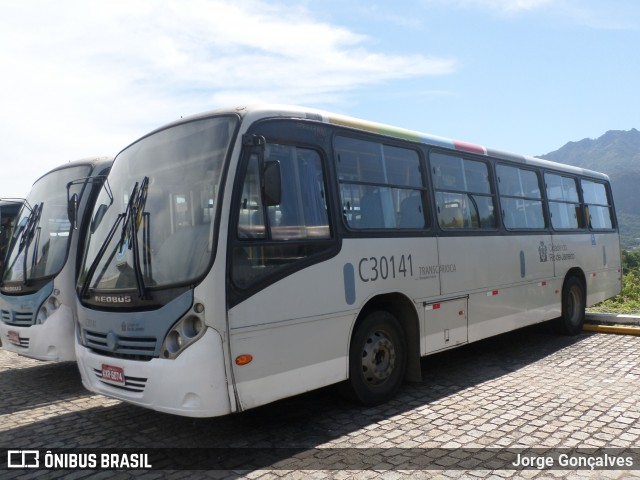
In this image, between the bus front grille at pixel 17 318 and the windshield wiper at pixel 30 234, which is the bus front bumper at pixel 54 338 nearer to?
the bus front grille at pixel 17 318

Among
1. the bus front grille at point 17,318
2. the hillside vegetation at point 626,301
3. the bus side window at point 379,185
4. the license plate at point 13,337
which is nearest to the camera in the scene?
the bus side window at point 379,185

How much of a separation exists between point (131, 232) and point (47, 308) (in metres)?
3.09

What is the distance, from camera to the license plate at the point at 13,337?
7.50 metres

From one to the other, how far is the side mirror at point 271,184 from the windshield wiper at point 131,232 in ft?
→ 3.89

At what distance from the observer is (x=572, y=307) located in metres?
10.1

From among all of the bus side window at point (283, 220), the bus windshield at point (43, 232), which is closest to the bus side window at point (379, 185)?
the bus side window at point (283, 220)

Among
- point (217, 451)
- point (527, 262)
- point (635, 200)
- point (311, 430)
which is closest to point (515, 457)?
point (311, 430)

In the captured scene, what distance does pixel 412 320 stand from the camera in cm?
644

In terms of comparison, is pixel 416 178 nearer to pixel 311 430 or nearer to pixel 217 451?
pixel 311 430

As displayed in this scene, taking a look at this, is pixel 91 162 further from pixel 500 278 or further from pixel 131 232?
pixel 500 278

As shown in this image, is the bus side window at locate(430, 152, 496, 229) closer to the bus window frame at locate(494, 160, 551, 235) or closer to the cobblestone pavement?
the bus window frame at locate(494, 160, 551, 235)

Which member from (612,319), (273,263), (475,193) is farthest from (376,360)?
(612,319)

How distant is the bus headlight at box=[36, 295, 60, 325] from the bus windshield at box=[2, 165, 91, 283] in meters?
0.34

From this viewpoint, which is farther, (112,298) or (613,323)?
(613,323)
